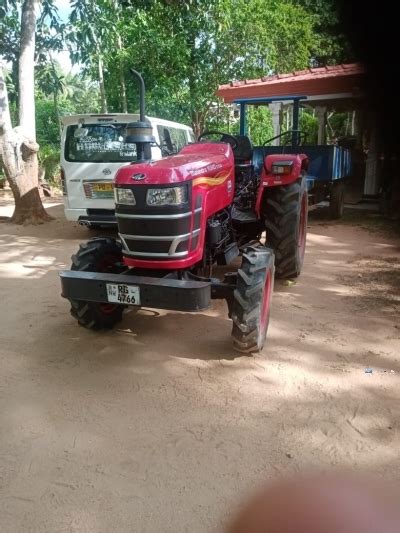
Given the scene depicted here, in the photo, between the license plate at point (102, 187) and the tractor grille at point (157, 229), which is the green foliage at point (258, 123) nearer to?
the license plate at point (102, 187)

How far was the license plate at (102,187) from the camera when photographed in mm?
7223

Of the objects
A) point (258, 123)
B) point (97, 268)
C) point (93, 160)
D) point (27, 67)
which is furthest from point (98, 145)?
point (258, 123)

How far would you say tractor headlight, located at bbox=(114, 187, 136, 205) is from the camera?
3.45 metres

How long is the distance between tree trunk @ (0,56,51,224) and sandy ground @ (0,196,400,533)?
4.52m

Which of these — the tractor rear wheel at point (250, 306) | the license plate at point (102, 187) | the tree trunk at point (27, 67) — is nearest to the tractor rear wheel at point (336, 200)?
the license plate at point (102, 187)

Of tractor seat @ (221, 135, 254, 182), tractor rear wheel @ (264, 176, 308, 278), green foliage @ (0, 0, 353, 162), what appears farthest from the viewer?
green foliage @ (0, 0, 353, 162)

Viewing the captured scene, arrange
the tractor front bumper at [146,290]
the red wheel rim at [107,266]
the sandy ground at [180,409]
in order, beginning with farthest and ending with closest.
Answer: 1. the red wheel rim at [107,266]
2. the tractor front bumper at [146,290]
3. the sandy ground at [180,409]

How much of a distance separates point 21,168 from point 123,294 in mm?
6431

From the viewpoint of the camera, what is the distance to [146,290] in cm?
326

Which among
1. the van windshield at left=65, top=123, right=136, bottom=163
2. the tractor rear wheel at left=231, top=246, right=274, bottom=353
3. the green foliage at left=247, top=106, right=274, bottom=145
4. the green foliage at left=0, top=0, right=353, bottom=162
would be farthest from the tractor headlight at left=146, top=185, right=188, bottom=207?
the green foliage at left=247, top=106, right=274, bottom=145

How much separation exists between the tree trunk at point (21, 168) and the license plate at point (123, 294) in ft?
20.0

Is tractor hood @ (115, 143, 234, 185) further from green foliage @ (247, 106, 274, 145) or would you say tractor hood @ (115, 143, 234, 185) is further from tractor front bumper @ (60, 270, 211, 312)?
green foliage @ (247, 106, 274, 145)

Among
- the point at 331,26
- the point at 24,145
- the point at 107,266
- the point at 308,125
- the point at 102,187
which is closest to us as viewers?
the point at 331,26

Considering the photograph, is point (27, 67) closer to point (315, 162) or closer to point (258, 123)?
point (315, 162)
